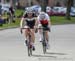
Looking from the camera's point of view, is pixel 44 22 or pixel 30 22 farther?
pixel 44 22

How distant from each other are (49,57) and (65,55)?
926mm

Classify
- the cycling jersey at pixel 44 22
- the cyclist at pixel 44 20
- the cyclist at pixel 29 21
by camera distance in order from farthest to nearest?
the cycling jersey at pixel 44 22 → the cyclist at pixel 44 20 → the cyclist at pixel 29 21

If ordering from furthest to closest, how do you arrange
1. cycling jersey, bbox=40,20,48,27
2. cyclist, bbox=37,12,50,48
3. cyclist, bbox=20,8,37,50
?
cycling jersey, bbox=40,20,48,27 → cyclist, bbox=37,12,50,48 → cyclist, bbox=20,8,37,50

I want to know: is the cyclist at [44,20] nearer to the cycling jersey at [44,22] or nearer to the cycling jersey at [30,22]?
the cycling jersey at [44,22]

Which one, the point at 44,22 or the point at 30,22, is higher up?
the point at 30,22

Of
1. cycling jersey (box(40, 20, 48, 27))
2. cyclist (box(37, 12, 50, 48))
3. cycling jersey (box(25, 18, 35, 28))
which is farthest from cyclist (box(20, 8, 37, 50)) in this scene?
cycling jersey (box(40, 20, 48, 27))

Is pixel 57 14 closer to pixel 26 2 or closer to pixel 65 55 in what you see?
pixel 26 2

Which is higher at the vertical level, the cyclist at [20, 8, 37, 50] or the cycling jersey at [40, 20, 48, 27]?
the cyclist at [20, 8, 37, 50]

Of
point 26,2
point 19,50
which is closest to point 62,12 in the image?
point 26,2

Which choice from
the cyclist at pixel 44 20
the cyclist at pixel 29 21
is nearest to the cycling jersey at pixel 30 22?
the cyclist at pixel 29 21

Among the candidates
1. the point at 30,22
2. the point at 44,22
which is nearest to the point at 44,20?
the point at 44,22

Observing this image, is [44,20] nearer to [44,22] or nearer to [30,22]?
[44,22]

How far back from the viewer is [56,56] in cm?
1548

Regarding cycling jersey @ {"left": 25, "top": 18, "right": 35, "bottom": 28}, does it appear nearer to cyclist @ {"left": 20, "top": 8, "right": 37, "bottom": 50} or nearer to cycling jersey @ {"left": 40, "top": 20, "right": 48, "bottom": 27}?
cyclist @ {"left": 20, "top": 8, "right": 37, "bottom": 50}
